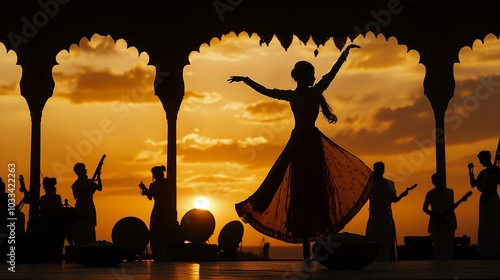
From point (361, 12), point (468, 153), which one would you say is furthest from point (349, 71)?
point (468, 153)

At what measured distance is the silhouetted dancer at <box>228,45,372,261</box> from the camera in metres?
10.0

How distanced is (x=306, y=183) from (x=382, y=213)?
3937mm

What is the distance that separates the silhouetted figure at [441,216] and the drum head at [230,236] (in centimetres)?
483

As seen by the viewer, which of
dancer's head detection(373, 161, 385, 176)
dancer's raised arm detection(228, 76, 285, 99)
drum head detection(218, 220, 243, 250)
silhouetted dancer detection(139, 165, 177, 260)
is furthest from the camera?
drum head detection(218, 220, 243, 250)

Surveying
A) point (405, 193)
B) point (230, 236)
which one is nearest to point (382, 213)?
point (405, 193)

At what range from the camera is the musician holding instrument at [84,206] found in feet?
46.8

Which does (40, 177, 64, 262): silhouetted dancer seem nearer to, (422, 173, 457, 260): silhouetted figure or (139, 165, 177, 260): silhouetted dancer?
(139, 165, 177, 260): silhouetted dancer

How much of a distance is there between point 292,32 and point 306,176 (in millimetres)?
7038

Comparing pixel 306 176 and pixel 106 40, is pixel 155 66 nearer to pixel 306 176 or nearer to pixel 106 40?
pixel 106 40

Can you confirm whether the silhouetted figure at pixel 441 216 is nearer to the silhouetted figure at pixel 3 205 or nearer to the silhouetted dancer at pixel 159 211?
the silhouetted dancer at pixel 159 211

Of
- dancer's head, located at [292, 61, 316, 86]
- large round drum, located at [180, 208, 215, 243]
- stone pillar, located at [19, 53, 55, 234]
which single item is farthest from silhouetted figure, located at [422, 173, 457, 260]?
stone pillar, located at [19, 53, 55, 234]

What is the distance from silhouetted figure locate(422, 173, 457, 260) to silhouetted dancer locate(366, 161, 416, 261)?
0.40 m

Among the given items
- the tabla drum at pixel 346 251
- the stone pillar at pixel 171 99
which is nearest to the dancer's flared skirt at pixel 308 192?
the tabla drum at pixel 346 251

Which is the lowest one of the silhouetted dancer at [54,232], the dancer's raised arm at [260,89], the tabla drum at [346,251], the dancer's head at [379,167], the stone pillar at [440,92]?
the tabla drum at [346,251]
